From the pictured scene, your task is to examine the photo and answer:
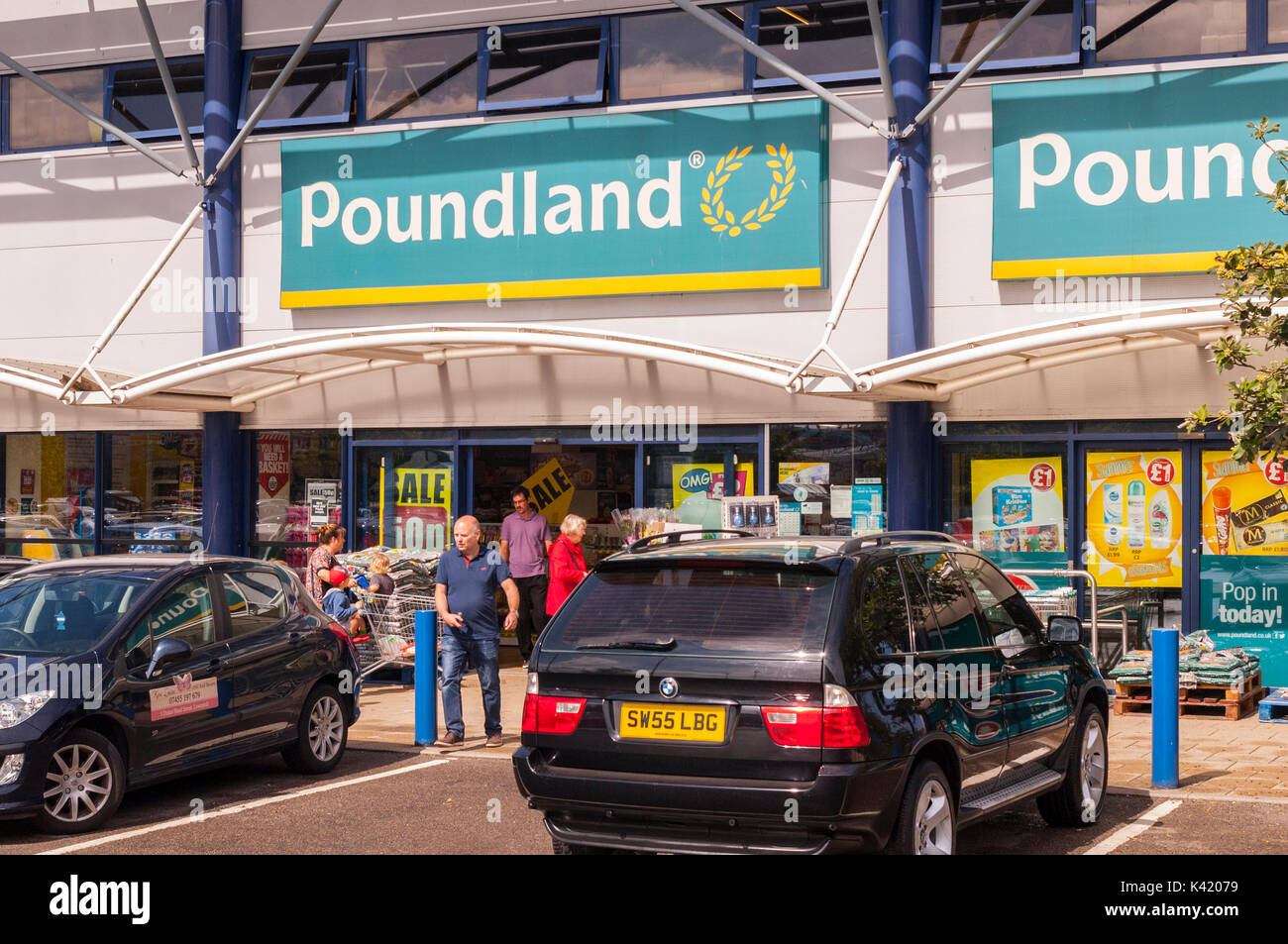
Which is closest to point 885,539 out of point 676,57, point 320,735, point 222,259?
point 320,735

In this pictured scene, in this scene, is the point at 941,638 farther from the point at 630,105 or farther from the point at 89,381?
the point at 89,381

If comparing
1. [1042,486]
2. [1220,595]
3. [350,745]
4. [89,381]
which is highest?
[89,381]

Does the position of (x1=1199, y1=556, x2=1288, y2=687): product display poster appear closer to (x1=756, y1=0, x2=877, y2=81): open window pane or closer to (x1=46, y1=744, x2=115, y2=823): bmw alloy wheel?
(x1=756, y1=0, x2=877, y2=81): open window pane

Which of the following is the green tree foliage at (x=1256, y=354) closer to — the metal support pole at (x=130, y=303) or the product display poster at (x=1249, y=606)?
the product display poster at (x=1249, y=606)

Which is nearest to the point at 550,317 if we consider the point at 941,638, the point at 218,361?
the point at 218,361

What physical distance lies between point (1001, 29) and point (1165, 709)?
7774mm

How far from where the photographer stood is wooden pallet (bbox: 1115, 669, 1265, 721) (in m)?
12.0

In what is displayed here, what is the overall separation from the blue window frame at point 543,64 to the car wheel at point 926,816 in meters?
10.7

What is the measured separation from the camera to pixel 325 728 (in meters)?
10.1

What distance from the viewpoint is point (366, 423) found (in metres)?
16.6

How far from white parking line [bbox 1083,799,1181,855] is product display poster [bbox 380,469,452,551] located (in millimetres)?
9282

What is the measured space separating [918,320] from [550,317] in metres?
3.97

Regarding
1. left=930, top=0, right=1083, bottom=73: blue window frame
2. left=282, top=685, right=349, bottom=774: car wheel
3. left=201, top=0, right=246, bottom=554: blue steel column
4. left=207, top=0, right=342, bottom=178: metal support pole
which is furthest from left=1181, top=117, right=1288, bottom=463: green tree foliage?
left=201, top=0, right=246, bottom=554: blue steel column

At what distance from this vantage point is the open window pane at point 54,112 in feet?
58.6
